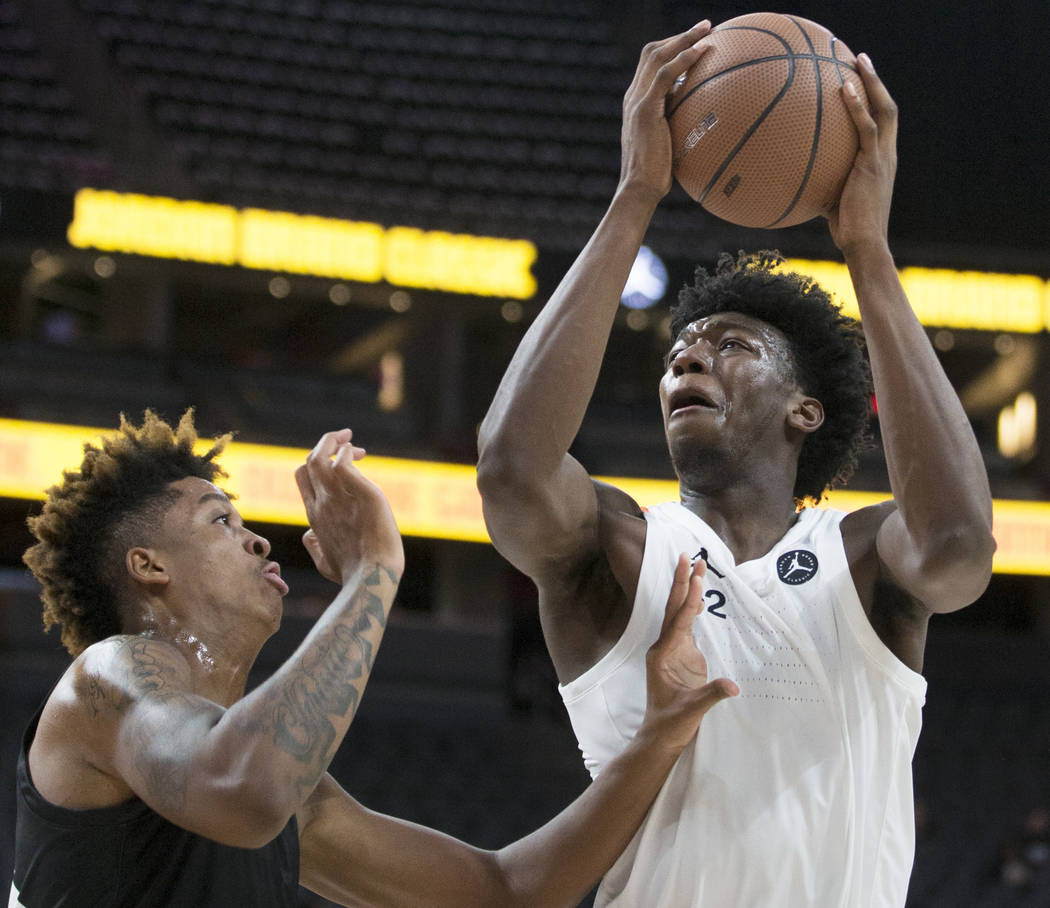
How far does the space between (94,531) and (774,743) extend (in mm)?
1400

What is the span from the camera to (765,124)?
97.3 inches

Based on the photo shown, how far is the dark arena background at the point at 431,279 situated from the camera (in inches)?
472

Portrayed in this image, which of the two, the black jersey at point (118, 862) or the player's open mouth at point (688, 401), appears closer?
the black jersey at point (118, 862)

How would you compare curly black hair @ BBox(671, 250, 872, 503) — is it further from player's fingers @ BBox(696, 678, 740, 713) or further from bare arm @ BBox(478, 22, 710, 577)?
player's fingers @ BBox(696, 678, 740, 713)

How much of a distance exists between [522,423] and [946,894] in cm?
891

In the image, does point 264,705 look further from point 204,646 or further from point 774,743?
point 774,743

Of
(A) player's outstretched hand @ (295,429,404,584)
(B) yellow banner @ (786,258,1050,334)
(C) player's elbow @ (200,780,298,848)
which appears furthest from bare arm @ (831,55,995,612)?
(B) yellow banner @ (786,258,1050,334)

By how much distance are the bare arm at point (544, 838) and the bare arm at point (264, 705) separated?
53 cm

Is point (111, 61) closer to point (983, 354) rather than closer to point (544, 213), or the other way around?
point (544, 213)

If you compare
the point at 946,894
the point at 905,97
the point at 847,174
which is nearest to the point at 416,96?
the point at 905,97

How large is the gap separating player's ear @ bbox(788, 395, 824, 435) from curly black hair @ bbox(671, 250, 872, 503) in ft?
0.18

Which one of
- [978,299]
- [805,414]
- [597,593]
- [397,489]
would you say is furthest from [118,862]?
[978,299]

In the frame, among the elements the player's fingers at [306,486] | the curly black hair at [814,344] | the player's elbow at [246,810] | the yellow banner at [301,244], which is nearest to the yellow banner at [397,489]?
the yellow banner at [301,244]

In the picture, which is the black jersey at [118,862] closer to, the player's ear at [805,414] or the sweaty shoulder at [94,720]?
the sweaty shoulder at [94,720]
